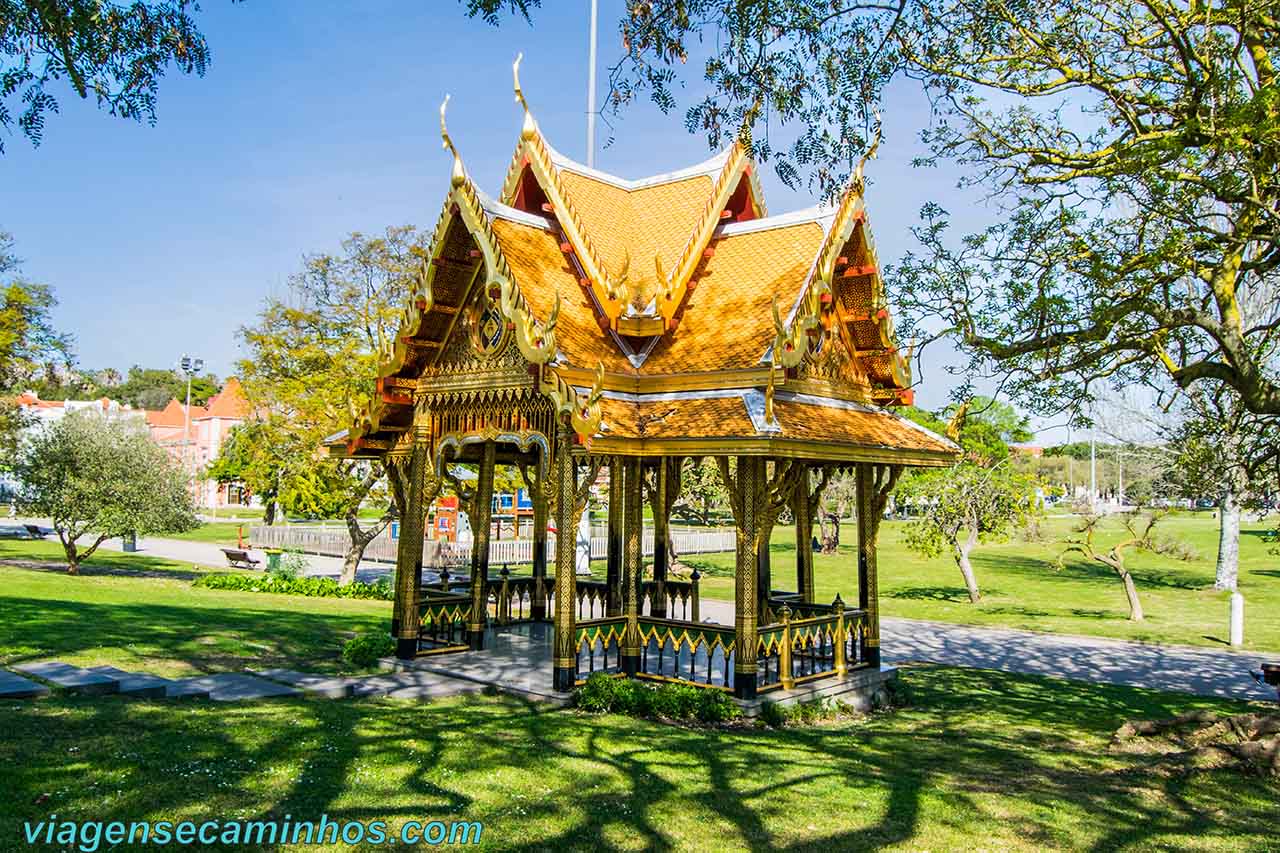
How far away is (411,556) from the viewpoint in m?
13.5

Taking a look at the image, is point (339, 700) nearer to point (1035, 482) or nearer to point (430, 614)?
point (430, 614)

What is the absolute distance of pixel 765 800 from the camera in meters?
7.67

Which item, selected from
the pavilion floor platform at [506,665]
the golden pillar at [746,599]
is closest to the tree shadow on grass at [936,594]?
the pavilion floor platform at [506,665]

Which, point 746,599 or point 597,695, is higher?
point 746,599

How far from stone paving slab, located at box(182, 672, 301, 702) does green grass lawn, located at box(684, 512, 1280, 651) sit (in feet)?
63.9

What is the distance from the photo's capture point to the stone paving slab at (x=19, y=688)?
905cm

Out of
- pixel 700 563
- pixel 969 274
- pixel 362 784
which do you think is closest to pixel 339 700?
pixel 362 784

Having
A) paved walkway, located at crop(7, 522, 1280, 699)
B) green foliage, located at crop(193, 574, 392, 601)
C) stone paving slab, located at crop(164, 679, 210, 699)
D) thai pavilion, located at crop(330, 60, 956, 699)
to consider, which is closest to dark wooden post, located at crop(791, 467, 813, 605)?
thai pavilion, located at crop(330, 60, 956, 699)

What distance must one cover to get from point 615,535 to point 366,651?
4088mm

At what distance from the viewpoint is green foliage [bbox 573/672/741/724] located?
11.0 m

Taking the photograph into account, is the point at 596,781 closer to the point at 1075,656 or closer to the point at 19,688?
the point at 19,688

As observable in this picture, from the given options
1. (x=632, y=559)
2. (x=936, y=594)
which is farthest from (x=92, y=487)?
(x=936, y=594)

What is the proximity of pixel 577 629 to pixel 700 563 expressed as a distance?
31.7m

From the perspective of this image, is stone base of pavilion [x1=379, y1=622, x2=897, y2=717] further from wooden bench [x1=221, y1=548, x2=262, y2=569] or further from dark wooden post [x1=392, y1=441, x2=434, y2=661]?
wooden bench [x1=221, y1=548, x2=262, y2=569]
